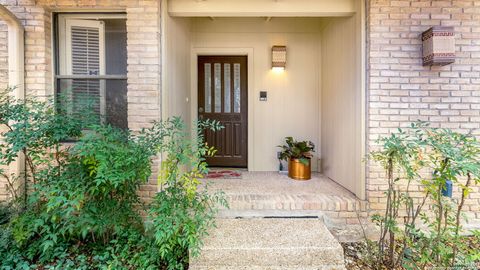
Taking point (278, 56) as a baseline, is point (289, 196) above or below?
below

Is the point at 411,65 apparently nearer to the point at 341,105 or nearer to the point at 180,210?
the point at 341,105

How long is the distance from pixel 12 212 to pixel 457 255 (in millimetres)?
4176

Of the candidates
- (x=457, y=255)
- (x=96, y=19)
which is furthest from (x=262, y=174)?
(x=96, y=19)

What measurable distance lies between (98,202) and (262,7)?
268 centimetres

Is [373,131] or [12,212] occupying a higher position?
[373,131]

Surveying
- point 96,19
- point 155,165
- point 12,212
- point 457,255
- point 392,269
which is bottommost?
point 392,269

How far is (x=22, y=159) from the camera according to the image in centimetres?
306

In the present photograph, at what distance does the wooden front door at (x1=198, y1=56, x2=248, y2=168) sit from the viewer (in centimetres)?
482

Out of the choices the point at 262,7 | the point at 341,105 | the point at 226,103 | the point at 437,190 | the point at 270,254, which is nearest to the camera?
the point at 437,190

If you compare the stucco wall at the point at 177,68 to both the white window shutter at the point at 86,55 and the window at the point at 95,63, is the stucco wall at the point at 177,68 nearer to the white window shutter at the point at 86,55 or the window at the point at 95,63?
the window at the point at 95,63

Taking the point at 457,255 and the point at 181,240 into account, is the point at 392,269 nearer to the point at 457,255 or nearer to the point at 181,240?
the point at 457,255

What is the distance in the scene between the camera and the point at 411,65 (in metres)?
2.99

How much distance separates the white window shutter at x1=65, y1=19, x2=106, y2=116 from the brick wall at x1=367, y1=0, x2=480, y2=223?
3035 mm

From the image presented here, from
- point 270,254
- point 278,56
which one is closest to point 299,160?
point 278,56
